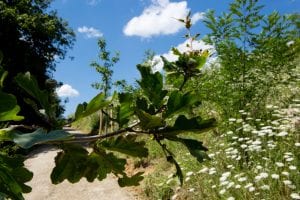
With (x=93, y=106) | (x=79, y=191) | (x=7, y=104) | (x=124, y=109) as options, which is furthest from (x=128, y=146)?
(x=79, y=191)

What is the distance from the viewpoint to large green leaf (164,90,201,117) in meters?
0.73

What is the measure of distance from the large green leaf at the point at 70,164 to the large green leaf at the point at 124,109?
133mm

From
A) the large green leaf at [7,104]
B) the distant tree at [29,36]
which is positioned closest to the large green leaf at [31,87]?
the large green leaf at [7,104]

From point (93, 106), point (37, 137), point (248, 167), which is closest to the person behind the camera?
point (37, 137)

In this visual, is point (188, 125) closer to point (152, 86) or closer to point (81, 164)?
point (152, 86)

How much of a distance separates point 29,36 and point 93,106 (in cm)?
2208

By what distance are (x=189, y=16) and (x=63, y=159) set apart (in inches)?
15.1

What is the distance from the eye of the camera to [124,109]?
2.62 feet

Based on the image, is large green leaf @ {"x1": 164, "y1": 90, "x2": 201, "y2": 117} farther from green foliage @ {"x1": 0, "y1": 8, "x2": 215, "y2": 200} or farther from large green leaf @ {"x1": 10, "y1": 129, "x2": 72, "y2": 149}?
large green leaf @ {"x1": 10, "y1": 129, "x2": 72, "y2": 149}

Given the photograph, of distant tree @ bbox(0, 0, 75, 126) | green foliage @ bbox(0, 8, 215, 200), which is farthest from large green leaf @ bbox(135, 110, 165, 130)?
distant tree @ bbox(0, 0, 75, 126)

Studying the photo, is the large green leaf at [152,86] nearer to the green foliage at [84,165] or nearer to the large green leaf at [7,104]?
the green foliage at [84,165]

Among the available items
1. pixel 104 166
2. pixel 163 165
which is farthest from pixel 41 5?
pixel 104 166

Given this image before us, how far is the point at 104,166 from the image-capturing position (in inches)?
37.9

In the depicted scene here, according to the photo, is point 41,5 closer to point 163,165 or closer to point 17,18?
point 17,18
